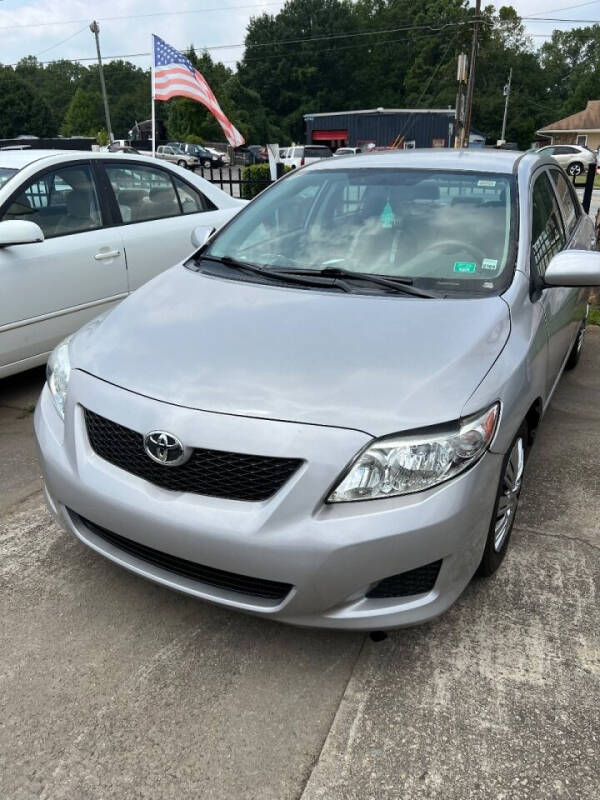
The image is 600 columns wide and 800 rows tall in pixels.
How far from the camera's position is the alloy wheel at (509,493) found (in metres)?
2.45

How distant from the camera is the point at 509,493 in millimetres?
2555

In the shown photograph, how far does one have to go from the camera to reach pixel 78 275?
452cm

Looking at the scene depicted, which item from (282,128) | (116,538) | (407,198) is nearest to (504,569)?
(116,538)

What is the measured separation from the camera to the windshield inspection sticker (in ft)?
9.21

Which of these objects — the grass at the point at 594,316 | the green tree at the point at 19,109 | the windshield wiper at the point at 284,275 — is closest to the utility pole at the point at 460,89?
the grass at the point at 594,316

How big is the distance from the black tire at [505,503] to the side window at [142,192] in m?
3.56

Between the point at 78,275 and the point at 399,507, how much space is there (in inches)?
133

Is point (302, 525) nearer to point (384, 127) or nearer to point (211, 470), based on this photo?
point (211, 470)

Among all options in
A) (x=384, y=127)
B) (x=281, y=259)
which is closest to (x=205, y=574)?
(x=281, y=259)

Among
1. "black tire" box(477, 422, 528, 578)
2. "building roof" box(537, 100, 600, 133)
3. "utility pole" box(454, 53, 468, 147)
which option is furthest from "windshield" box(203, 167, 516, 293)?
"building roof" box(537, 100, 600, 133)

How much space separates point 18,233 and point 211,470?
2720 mm

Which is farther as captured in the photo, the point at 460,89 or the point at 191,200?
the point at 460,89

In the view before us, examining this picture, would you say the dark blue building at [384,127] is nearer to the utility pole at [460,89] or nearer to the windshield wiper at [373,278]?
the utility pole at [460,89]

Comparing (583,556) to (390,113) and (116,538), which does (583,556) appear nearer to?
(116,538)
